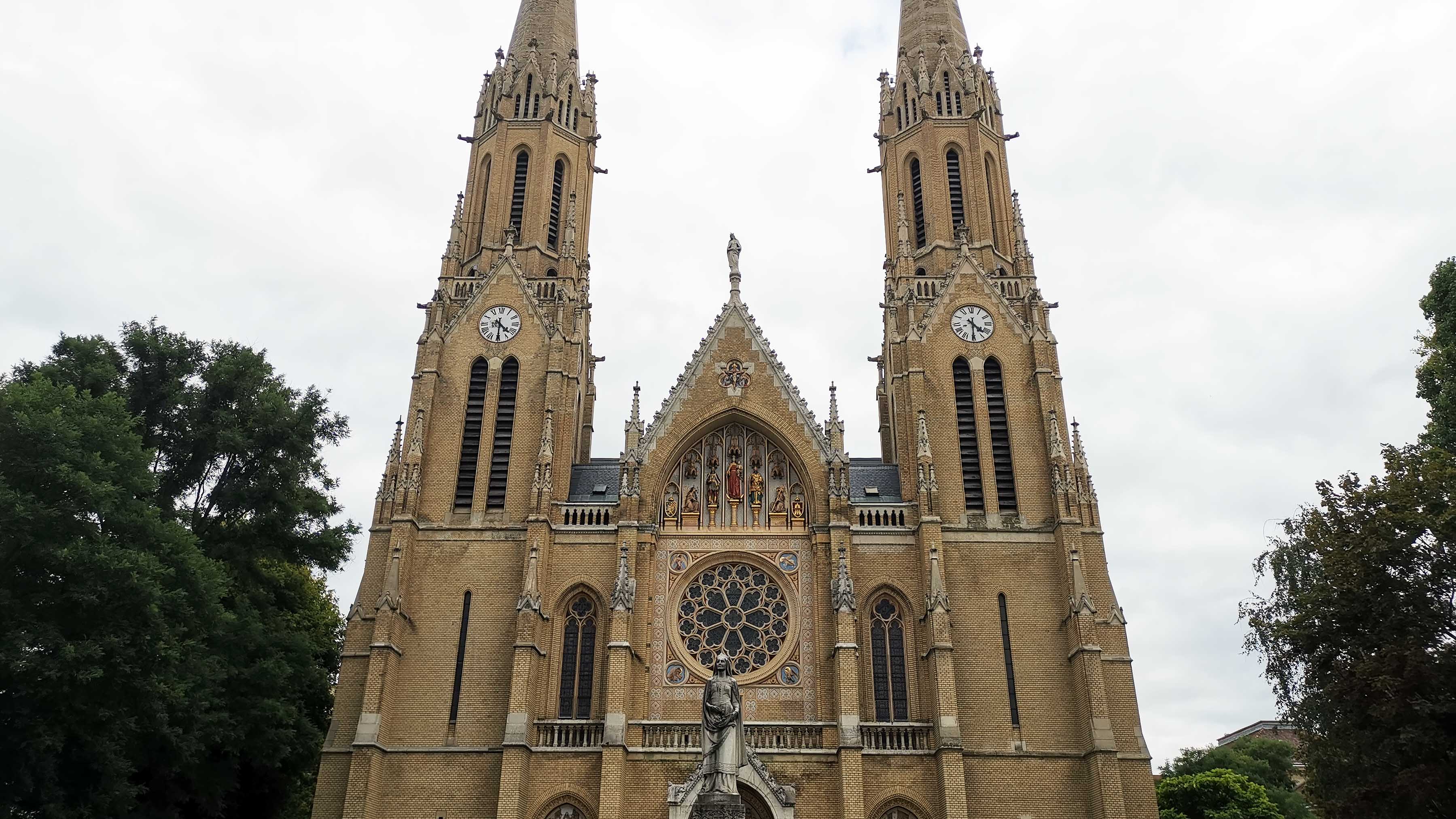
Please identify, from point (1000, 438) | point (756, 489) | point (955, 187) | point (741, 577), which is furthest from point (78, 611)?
point (955, 187)

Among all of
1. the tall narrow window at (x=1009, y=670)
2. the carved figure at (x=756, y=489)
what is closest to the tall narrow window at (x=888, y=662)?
the tall narrow window at (x=1009, y=670)

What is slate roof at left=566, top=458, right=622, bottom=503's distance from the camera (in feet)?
105

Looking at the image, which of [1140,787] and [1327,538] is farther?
[1140,787]

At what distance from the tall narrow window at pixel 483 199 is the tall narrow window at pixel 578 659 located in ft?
43.0

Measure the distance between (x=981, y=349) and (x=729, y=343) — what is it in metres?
7.80

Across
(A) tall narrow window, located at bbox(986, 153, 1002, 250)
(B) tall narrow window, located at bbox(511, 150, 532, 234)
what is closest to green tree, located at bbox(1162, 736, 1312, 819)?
(A) tall narrow window, located at bbox(986, 153, 1002, 250)

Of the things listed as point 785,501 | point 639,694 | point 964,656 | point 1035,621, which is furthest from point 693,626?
point 1035,621

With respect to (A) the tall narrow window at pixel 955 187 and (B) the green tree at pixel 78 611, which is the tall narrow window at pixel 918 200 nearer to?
(A) the tall narrow window at pixel 955 187

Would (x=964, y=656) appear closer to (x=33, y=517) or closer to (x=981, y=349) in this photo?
(x=981, y=349)

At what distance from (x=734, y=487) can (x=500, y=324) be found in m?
9.21

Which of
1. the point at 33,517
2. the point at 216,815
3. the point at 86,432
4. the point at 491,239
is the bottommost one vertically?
the point at 216,815

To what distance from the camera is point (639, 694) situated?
91.6 ft

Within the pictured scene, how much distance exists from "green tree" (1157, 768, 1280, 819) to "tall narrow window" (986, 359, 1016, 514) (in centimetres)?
1822

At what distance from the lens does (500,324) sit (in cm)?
3344
